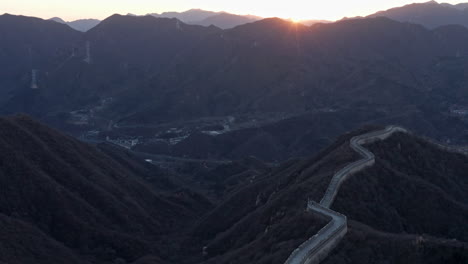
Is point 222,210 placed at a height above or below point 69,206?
below

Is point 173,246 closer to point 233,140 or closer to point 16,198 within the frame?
point 16,198

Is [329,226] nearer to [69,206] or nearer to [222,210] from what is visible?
[222,210]

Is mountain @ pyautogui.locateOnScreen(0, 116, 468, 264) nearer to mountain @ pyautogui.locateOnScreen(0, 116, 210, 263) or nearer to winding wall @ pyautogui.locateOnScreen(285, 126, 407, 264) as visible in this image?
mountain @ pyautogui.locateOnScreen(0, 116, 210, 263)

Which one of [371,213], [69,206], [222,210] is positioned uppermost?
[371,213]

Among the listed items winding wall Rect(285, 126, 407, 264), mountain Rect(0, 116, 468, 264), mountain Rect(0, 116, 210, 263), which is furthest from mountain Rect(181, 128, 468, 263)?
mountain Rect(0, 116, 210, 263)

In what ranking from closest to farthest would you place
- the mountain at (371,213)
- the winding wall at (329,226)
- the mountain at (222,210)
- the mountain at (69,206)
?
the winding wall at (329,226) → the mountain at (371,213) → the mountain at (222,210) → the mountain at (69,206)

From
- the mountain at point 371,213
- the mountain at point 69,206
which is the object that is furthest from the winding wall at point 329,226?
the mountain at point 69,206

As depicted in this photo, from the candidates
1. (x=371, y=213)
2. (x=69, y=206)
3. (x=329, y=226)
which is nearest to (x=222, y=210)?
(x=69, y=206)

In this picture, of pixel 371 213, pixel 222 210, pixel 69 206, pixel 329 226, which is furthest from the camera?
pixel 222 210

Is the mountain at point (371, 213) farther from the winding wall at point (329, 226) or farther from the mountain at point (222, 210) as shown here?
the winding wall at point (329, 226)
